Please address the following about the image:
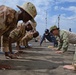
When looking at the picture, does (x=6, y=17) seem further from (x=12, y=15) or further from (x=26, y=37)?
(x=26, y=37)

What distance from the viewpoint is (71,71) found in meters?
5.62

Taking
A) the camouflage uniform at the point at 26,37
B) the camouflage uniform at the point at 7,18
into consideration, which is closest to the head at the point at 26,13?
the camouflage uniform at the point at 7,18

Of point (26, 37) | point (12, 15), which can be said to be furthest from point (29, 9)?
point (26, 37)

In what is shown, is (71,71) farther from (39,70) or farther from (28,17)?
(28,17)

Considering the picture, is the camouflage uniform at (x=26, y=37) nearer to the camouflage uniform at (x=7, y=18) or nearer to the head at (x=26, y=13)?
the head at (x=26, y=13)

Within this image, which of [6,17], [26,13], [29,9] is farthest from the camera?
[29,9]

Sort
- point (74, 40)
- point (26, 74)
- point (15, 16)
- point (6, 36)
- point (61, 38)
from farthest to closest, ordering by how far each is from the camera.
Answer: point (74, 40)
point (61, 38)
point (6, 36)
point (15, 16)
point (26, 74)

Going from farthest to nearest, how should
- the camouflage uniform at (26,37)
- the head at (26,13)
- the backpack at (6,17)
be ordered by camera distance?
the camouflage uniform at (26,37) < the head at (26,13) < the backpack at (6,17)

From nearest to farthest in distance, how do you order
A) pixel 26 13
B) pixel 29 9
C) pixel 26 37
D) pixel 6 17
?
pixel 6 17
pixel 26 13
pixel 29 9
pixel 26 37

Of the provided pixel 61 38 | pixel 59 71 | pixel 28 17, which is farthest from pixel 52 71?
pixel 61 38

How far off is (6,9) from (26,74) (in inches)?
62.6

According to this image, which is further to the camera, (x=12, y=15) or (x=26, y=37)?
(x=26, y=37)

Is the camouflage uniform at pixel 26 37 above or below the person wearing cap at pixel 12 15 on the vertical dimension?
below

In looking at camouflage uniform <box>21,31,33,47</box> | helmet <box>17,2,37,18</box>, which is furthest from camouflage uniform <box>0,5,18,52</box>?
camouflage uniform <box>21,31,33,47</box>
